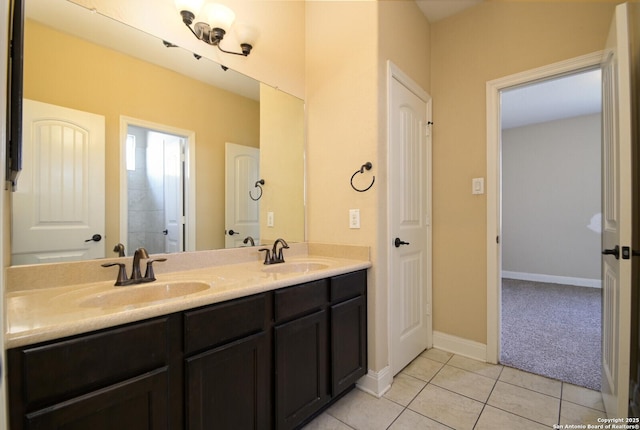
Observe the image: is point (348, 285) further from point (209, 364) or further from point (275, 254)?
point (209, 364)

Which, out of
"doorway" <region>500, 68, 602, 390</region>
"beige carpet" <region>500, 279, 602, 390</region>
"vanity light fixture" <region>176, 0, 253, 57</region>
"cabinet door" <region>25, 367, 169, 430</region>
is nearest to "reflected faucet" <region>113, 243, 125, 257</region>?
"cabinet door" <region>25, 367, 169, 430</region>

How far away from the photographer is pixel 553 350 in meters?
2.39

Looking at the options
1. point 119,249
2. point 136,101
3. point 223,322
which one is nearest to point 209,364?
point 223,322

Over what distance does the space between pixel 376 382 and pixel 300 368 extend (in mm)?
671

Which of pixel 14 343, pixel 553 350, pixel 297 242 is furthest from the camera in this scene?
pixel 553 350

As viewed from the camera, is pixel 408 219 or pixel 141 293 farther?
pixel 408 219

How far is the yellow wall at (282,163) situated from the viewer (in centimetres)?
205

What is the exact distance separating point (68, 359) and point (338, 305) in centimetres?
115

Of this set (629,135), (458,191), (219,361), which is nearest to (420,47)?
(458,191)

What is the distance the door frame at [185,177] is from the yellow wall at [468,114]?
1903 millimetres

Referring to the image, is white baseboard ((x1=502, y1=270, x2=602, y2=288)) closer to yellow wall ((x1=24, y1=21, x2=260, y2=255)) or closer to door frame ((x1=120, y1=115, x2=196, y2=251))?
yellow wall ((x1=24, y1=21, x2=260, y2=255))

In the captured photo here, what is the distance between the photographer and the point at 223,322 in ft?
3.73

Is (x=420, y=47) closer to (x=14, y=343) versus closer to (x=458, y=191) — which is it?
(x=458, y=191)

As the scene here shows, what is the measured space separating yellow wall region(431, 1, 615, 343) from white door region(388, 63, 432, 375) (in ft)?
0.38
